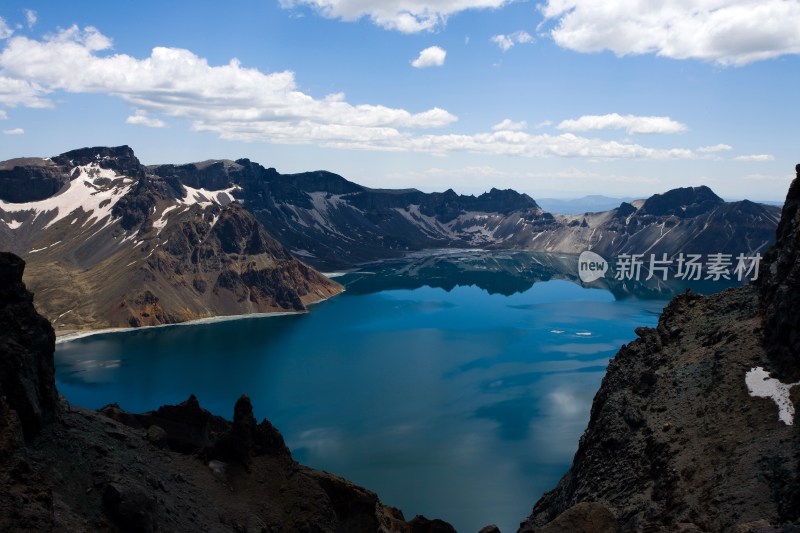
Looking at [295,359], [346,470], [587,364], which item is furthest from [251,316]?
[346,470]

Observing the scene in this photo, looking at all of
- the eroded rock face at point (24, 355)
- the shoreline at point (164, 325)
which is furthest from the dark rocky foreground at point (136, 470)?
the shoreline at point (164, 325)

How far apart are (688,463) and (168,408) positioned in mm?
34124

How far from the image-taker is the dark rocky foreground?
1142 inches

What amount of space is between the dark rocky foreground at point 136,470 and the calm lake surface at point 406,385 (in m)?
25.4

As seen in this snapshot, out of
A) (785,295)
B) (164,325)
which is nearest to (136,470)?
(785,295)

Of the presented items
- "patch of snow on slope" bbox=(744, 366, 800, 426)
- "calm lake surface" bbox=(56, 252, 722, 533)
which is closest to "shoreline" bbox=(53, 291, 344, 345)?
"calm lake surface" bbox=(56, 252, 722, 533)

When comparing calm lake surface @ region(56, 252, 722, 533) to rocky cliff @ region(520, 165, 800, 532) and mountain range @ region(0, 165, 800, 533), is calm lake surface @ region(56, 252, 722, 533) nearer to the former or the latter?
rocky cliff @ region(520, 165, 800, 532)

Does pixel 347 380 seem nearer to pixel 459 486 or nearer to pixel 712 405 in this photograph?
pixel 459 486

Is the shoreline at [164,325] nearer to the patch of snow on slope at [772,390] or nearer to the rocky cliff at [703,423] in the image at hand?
the rocky cliff at [703,423]

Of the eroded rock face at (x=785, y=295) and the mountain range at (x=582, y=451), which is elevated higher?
the eroded rock face at (x=785, y=295)

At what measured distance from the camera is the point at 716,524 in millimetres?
32219

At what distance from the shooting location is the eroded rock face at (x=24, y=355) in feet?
112

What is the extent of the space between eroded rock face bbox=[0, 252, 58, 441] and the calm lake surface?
39.0 m

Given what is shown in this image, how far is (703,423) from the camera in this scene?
40.8 metres
